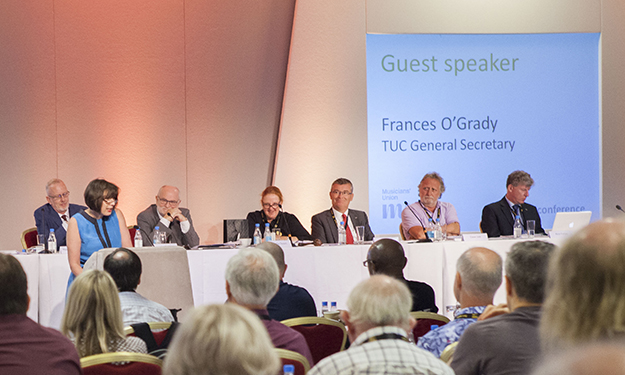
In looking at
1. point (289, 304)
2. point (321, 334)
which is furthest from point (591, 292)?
point (289, 304)

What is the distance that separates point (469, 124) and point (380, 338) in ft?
19.9

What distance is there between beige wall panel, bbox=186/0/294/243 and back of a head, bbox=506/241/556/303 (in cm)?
596

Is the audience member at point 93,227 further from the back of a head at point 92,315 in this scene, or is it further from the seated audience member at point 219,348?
the seated audience member at point 219,348

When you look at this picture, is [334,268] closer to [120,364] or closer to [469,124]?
[469,124]

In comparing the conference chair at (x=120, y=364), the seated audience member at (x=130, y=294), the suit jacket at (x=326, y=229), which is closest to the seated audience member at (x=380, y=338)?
the conference chair at (x=120, y=364)

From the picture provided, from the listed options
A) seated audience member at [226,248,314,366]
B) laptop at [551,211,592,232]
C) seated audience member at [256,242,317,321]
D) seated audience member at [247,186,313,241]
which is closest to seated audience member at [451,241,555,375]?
seated audience member at [226,248,314,366]

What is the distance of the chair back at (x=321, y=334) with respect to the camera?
114 inches

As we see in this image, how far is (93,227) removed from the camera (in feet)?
15.0

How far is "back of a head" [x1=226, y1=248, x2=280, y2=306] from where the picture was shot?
260 centimetres

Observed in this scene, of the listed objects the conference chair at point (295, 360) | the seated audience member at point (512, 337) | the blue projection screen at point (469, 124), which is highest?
the blue projection screen at point (469, 124)

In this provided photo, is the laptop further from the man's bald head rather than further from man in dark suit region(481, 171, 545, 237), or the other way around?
the man's bald head

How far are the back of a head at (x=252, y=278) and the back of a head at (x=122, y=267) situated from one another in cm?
76

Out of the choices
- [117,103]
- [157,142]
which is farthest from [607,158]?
[117,103]

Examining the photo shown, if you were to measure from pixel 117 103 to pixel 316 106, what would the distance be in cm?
235
